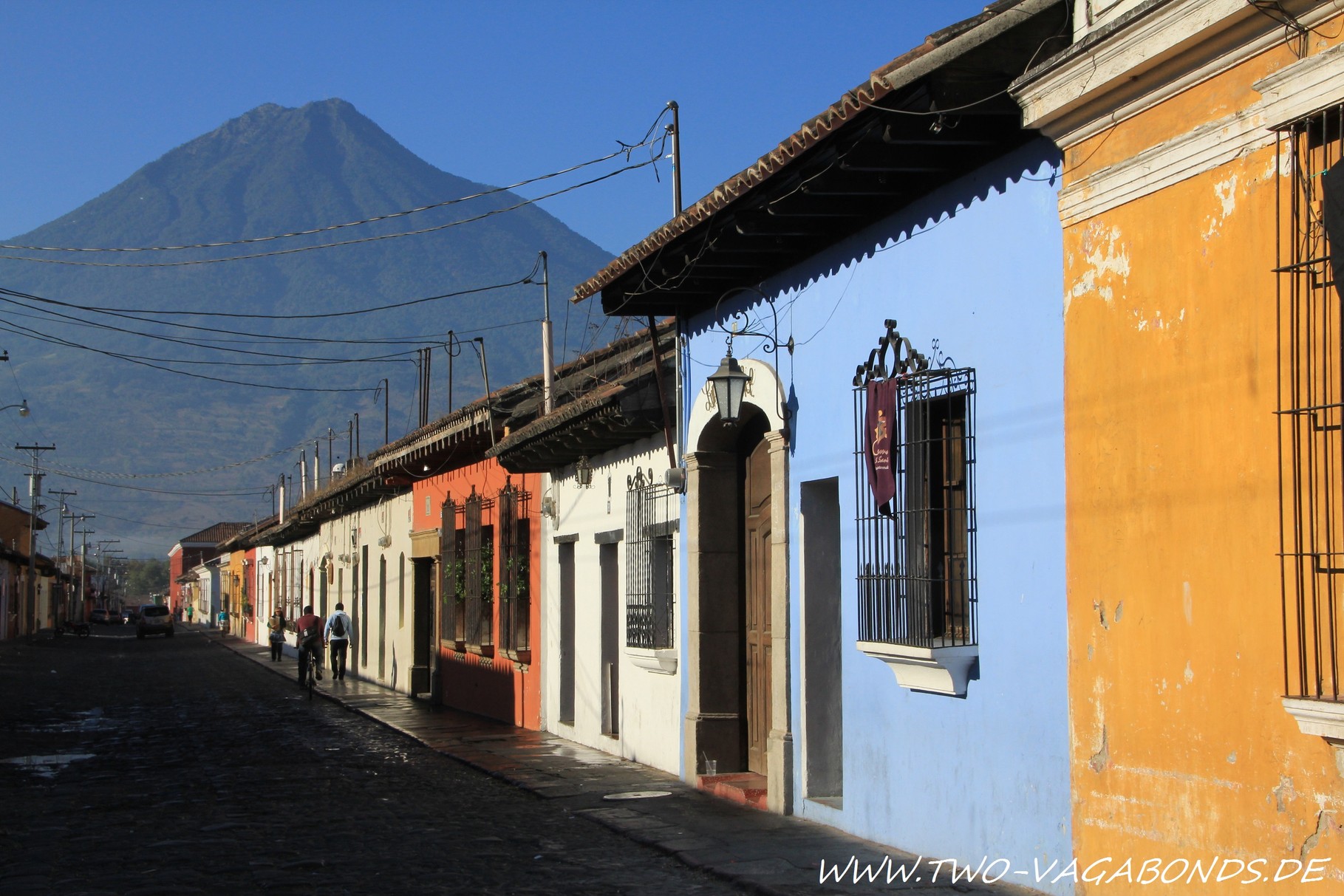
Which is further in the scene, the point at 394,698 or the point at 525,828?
the point at 394,698

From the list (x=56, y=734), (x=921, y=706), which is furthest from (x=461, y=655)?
(x=921, y=706)

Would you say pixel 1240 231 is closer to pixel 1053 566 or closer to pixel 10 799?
pixel 1053 566

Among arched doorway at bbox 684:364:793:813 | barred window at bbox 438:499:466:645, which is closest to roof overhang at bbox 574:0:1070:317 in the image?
arched doorway at bbox 684:364:793:813

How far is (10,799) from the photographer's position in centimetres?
1191

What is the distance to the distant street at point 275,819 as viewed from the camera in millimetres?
8320

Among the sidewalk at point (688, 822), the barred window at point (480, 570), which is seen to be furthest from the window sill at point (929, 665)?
the barred window at point (480, 570)

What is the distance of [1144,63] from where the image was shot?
623cm

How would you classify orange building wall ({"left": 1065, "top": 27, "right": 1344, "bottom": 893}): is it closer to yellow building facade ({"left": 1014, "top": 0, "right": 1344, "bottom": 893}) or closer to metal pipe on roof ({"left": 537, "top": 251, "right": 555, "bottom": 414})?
yellow building facade ({"left": 1014, "top": 0, "right": 1344, "bottom": 893})

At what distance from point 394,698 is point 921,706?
57.4ft

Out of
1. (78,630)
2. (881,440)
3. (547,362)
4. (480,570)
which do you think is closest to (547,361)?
(547,362)

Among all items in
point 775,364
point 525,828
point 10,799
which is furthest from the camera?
point 10,799

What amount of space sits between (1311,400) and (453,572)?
17.9 m

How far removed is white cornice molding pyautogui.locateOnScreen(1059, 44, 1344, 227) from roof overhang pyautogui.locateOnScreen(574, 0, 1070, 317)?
792 mm

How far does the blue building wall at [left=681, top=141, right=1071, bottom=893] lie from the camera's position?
23.8ft
